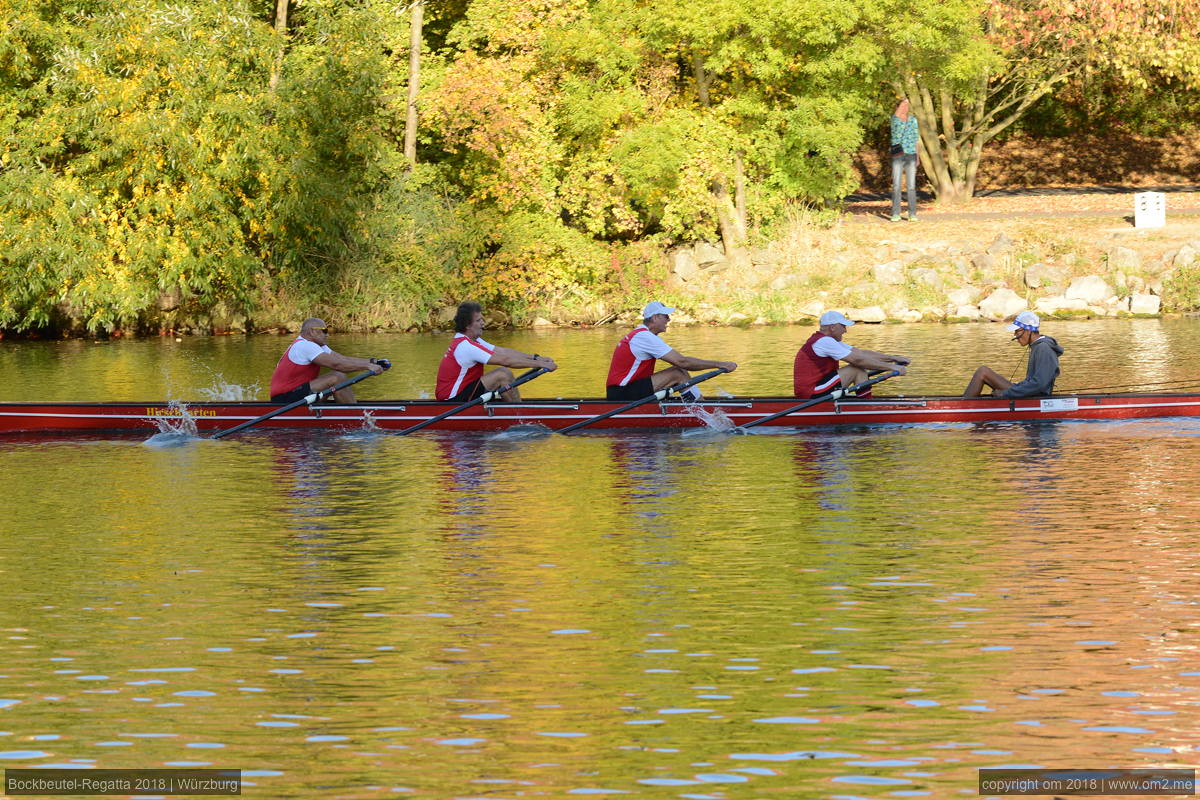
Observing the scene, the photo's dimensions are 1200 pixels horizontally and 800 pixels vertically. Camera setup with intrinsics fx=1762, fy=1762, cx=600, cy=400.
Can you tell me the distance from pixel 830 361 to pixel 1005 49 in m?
27.5

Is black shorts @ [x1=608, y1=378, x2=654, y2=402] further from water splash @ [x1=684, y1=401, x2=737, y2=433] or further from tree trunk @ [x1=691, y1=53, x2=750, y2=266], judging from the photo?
tree trunk @ [x1=691, y1=53, x2=750, y2=266]

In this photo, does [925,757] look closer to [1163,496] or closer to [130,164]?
[1163,496]

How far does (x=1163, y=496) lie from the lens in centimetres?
1839

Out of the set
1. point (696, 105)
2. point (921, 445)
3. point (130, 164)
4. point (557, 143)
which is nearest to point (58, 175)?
point (130, 164)

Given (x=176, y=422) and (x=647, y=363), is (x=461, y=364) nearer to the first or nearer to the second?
(x=647, y=363)

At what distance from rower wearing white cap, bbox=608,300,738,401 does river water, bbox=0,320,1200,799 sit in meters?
0.91

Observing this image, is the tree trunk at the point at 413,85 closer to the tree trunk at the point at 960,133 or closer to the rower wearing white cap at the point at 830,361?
the tree trunk at the point at 960,133

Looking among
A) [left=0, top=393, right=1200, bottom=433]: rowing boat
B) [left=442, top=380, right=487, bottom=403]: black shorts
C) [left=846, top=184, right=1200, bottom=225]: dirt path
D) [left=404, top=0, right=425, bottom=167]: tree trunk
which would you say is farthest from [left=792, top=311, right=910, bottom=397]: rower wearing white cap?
[left=846, top=184, right=1200, bottom=225]: dirt path

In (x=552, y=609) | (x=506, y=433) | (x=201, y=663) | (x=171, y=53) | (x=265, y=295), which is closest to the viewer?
(x=201, y=663)

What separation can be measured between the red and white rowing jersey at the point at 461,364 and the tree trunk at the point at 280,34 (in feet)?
70.2

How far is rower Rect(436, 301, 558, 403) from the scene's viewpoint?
78.2ft

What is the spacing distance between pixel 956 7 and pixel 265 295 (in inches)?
763

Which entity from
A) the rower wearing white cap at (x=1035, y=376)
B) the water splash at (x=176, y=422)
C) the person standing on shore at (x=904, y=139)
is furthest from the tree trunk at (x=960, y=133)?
the water splash at (x=176, y=422)

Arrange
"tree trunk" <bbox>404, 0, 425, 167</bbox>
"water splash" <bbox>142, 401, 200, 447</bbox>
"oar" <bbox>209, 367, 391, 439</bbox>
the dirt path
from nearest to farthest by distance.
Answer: "oar" <bbox>209, 367, 391, 439</bbox>
"water splash" <bbox>142, 401, 200, 447</bbox>
"tree trunk" <bbox>404, 0, 425, 167</bbox>
the dirt path
